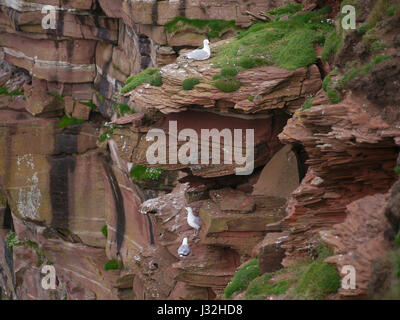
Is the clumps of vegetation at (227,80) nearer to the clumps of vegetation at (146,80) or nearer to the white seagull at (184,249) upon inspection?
the clumps of vegetation at (146,80)

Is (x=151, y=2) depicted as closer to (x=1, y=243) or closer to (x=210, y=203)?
(x=210, y=203)

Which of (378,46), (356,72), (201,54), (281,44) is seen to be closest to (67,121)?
(201,54)

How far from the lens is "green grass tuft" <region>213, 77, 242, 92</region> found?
82.0ft

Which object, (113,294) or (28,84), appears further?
(28,84)

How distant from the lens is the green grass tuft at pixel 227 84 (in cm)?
2498

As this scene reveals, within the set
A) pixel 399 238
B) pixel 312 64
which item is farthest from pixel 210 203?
pixel 399 238

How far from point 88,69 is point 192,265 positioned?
23.7m

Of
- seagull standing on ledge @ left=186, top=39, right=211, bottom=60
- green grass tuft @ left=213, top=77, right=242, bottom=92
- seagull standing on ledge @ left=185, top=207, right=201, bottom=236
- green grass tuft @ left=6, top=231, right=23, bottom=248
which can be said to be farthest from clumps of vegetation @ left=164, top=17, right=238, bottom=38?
green grass tuft @ left=6, top=231, right=23, bottom=248

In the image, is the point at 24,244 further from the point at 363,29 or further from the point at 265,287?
the point at 363,29

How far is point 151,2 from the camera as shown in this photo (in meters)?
37.9

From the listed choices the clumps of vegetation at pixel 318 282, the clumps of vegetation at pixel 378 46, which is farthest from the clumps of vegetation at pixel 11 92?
the clumps of vegetation at pixel 318 282

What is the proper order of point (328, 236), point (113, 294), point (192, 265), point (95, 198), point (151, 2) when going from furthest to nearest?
point (95, 198) < point (113, 294) < point (151, 2) < point (192, 265) < point (328, 236)

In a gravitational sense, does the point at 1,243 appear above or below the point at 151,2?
below

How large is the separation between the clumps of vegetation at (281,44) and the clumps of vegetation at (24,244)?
29944mm
